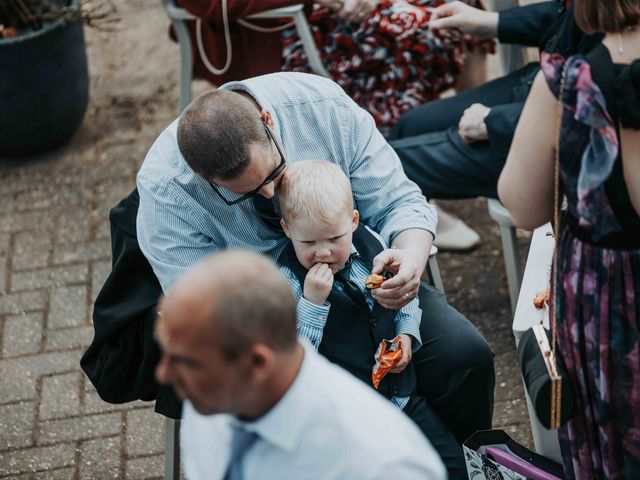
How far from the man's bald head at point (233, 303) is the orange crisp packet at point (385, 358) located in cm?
104

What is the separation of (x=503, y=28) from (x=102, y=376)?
1.83 meters

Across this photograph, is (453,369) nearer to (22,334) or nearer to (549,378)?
(549,378)

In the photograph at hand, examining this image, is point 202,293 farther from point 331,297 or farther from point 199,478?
point 331,297

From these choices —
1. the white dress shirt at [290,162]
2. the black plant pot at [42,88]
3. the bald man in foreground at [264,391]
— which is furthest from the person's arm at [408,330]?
the black plant pot at [42,88]

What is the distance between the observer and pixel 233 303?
5.55 ft

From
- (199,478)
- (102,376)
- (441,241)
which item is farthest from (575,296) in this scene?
(441,241)

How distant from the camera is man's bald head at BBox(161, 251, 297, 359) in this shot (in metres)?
1.69

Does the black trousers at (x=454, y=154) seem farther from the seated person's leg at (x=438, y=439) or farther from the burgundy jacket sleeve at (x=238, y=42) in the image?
the seated person's leg at (x=438, y=439)

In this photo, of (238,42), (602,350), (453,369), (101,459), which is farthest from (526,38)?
(101,459)

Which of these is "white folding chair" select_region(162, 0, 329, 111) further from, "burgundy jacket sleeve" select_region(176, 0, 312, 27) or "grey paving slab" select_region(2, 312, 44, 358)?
"grey paving slab" select_region(2, 312, 44, 358)

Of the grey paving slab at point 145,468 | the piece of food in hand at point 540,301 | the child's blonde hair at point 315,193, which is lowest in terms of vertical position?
the grey paving slab at point 145,468

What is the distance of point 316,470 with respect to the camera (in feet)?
5.85

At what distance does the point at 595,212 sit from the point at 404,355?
811mm

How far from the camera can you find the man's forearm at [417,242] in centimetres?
290
